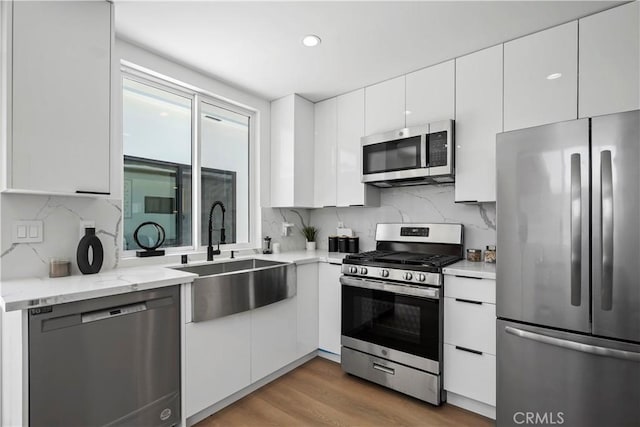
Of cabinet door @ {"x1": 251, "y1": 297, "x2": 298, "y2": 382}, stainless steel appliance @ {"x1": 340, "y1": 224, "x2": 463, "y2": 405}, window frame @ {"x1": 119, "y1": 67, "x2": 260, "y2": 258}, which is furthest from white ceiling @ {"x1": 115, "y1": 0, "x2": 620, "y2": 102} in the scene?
cabinet door @ {"x1": 251, "y1": 297, "x2": 298, "y2": 382}

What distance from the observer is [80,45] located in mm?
1733

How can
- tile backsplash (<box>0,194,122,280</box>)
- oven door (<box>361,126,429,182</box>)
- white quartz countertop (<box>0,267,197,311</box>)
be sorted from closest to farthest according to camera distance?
white quartz countertop (<box>0,267,197,311</box>)
tile backsplash (<box>0,194,122,280</box>)
oven door (<box>361,126,429,182</box>)

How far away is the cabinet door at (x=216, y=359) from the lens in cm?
192

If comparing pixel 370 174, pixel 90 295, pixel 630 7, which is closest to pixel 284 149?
pixel 370 174

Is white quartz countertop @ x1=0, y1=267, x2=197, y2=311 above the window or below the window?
below

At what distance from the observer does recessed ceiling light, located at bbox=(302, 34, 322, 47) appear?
6.96 feet

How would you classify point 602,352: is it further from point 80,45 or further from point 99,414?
point 80,45

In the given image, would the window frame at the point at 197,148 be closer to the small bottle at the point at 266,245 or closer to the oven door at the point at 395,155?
the small bottle at the point at 266,245

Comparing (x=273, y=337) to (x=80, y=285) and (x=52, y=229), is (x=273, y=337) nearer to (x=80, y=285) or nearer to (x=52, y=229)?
(x=80, y=285)

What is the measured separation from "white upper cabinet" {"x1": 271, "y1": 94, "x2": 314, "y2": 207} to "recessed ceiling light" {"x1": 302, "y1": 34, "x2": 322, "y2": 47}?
3.09 ft

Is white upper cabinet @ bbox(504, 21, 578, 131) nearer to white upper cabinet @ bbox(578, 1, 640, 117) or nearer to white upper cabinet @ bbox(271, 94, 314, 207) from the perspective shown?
white upper cabinet @ bbox(578, 1, 640, 117)

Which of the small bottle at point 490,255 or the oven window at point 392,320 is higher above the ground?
the small bottle at point 490,255

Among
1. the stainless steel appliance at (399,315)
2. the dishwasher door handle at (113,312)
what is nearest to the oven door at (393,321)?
the stainless steel appliance at (399,315)

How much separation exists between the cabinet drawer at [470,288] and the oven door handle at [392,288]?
0.32ft
